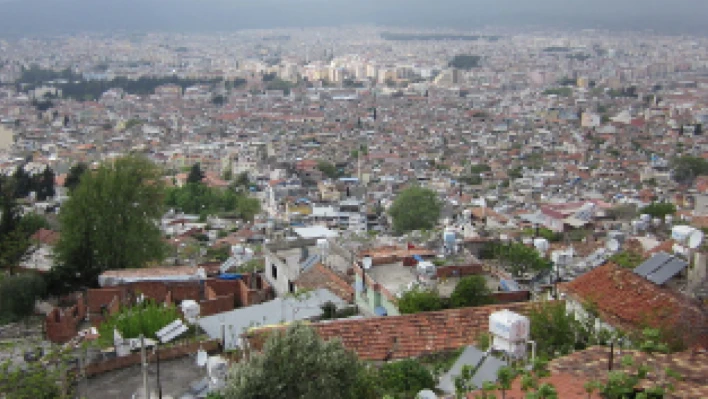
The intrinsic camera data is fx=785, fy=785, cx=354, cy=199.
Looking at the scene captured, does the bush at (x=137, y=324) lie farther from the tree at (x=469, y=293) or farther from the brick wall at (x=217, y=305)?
the tree at (x=469, y=293)

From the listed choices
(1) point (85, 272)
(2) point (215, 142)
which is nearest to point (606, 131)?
(2) point (215, 142)

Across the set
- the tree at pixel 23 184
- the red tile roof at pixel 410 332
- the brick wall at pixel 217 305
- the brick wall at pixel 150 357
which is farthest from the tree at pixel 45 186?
the red tile roof at pixel 410 332

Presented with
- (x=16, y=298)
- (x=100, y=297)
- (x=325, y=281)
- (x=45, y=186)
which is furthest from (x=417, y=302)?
(x=45, y=186)

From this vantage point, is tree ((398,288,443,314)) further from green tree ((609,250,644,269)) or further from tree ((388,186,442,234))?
tree ((388,186,442,234))

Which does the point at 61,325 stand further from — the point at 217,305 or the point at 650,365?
the point at 650,365

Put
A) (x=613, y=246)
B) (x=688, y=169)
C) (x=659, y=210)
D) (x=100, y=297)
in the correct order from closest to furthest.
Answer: (x=100, y=297) → (x=613, y=246) → (x=659, y=210) → (x=688, y=169)

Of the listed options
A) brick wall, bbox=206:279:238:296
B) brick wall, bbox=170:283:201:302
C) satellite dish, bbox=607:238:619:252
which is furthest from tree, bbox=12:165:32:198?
satellite dish, bbox=607:238:619:252
